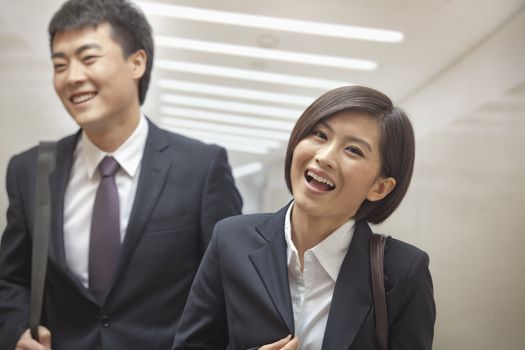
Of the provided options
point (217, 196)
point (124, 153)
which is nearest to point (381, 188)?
point (217, 196)

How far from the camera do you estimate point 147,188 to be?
1525 millimetres

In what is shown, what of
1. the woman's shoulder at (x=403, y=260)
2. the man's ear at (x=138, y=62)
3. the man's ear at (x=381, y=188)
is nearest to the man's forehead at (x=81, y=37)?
the man's ear at (x=138, y=62)

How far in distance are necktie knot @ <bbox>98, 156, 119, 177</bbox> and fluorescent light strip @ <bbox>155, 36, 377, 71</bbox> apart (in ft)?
2.04

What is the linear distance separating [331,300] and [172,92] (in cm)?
121

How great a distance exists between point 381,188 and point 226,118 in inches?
37.0

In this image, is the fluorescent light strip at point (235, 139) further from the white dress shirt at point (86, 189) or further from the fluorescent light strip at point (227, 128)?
the white dress shirt at point (86, 189)

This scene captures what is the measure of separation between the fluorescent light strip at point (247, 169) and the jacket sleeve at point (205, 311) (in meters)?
0.66

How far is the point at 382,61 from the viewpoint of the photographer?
179 centimetres

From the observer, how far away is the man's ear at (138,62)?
164cm

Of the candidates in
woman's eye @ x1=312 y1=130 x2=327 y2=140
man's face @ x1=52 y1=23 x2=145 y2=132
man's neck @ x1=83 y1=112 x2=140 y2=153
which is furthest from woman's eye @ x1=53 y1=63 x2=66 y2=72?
woman's eye @ x1=312 y1=130 x2=327 y2=140

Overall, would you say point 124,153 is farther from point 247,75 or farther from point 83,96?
point 247,75

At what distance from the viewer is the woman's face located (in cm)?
113

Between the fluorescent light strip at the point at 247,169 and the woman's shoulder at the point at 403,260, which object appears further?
the fluorescent light strip at the point at 247,169

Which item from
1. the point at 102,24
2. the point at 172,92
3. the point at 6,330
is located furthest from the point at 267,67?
the point at 6,330
